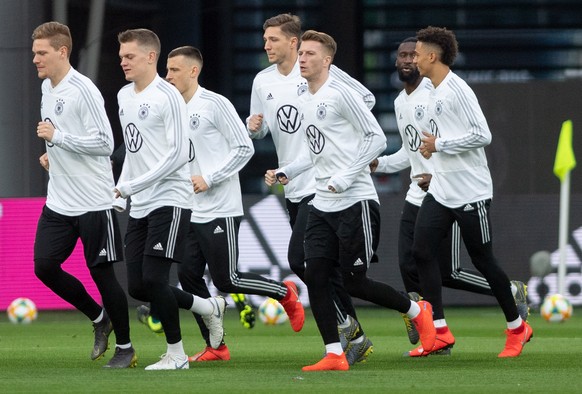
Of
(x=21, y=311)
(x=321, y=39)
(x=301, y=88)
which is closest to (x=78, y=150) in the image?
(x=321, y=39)

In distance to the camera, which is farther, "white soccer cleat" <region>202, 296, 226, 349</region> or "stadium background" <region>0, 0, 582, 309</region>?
"stadium background" <region>0, 0, 582, 309</region>

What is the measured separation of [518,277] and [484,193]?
219 inches

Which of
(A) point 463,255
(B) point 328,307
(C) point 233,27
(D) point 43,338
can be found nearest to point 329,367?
(B) point 328,307

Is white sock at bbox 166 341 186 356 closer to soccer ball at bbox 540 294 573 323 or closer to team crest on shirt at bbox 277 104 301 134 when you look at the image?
team crest on shirt at bbox 277 104 301 134

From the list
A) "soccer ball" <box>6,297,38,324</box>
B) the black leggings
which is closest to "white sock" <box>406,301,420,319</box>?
the black leggings

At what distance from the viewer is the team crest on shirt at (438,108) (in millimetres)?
10305

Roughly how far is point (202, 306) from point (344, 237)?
144 cm

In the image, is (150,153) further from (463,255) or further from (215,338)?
(463,255)

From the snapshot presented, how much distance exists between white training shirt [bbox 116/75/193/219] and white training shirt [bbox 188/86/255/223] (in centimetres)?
91

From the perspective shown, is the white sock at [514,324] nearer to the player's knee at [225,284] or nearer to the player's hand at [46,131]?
the player's knee at [225,284]

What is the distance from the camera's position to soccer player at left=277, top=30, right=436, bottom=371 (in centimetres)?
950

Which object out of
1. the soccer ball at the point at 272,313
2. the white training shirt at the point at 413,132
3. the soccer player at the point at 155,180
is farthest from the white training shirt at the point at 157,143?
the soccer ball at the point at 272,313

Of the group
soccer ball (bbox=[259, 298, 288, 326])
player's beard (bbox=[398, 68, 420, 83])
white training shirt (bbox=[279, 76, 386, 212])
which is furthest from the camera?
soccer ball (bbox=[259, 298, 288, 326])

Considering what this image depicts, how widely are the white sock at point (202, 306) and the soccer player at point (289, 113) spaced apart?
0.64m
